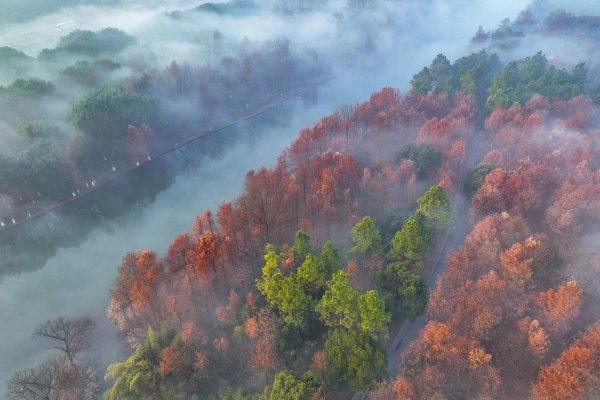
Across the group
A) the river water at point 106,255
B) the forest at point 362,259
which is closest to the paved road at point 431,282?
the forest at point 362,259

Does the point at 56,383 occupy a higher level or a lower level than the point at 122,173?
lower

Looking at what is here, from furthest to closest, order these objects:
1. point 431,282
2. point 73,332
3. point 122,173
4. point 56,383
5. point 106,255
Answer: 1. point 122,173
2. point 106,255
3. point 431,282
4. point 73,332
5. point 56,383

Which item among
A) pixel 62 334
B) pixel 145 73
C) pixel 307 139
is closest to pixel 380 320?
pixel 62 334

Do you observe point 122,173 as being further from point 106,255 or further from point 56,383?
point 56,383

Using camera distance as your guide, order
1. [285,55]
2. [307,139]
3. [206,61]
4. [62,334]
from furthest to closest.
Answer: [285,55]
[206,61]
[307,139]
[62,334]

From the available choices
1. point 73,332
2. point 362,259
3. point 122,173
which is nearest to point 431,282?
point 362,259

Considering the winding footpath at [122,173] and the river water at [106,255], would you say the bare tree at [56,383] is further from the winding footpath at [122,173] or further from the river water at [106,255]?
the winding footpath at [122,173]

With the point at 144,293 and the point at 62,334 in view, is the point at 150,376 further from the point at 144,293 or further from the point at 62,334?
the point at 62,334

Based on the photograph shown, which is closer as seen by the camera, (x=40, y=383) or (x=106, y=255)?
(x=40, y=383)
